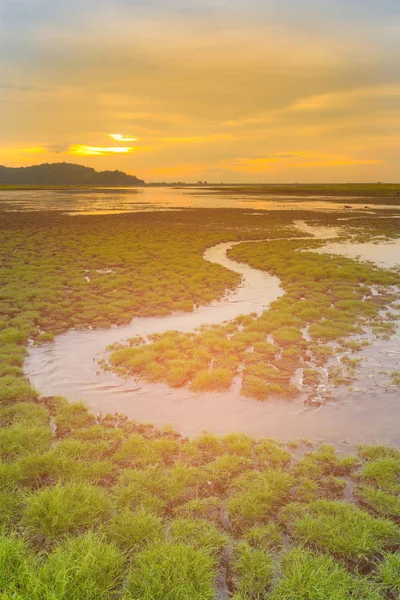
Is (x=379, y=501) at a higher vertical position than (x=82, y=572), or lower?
lower

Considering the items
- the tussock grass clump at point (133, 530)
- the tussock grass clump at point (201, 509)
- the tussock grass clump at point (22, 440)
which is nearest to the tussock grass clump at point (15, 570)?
the tussock grass clump at point (133, 530)

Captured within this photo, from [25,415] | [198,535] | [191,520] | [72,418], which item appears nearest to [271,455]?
[191,520]

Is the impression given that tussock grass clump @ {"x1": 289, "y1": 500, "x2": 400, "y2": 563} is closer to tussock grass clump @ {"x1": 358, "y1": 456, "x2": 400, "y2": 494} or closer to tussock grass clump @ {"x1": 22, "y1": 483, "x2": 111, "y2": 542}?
tussock grass clump @ {"x1": 358, "y1": 456, "x2": 400, "y2": 494}

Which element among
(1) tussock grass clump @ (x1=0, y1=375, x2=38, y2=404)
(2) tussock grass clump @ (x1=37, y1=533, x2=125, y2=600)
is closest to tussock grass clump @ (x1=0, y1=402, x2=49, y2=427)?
(1) tussock grass clump @ (x1=0, y1=375, x2=38, y2=404)

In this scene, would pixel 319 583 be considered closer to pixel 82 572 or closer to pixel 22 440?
pixel 82 572

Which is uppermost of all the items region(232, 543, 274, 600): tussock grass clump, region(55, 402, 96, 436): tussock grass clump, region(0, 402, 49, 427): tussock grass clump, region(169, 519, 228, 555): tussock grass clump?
region(0, 402, 49, 427): tussock grass clump
